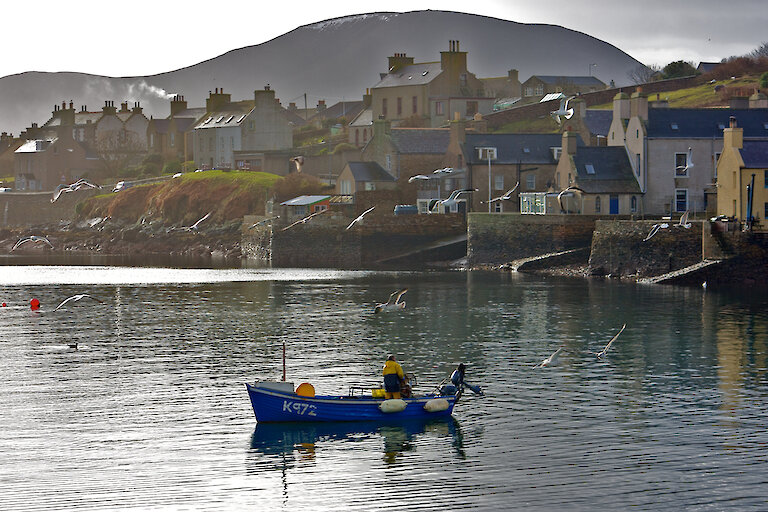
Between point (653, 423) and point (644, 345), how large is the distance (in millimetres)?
17177

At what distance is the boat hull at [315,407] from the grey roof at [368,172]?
3042 inches

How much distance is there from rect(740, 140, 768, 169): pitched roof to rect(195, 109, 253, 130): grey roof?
7834cm

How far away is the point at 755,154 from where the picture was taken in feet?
268

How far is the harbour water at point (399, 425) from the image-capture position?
100 feet

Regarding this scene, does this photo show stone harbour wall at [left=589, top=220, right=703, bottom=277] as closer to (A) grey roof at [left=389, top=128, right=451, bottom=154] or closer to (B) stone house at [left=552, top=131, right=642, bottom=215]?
(B) stone house at [left=552, top=131, right=642, bottom=215]

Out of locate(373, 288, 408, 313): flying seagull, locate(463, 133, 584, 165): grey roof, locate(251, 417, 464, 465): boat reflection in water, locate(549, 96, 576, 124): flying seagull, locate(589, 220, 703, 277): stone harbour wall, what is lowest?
locate(251, 417, 464, 465): boat reflection in water

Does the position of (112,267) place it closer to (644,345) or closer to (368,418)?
(644,345)

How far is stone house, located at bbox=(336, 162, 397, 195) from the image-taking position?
114125 millimetres

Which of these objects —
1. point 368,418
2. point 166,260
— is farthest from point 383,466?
point 166,260

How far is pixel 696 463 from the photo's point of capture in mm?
32906

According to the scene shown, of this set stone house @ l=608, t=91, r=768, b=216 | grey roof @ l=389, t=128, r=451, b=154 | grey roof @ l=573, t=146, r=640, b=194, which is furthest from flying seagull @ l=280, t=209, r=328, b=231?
stone house @ l=608, t=91, r=768, b=216

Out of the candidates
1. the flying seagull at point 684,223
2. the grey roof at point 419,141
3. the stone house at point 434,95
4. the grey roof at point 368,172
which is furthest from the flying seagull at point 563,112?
the stone house at point 434,95

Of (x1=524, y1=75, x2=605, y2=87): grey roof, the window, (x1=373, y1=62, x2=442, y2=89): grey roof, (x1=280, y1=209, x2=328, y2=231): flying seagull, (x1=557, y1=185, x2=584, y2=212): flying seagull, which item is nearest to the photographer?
(x1=557, y1=185, x2=584, y2=212): flying seagull

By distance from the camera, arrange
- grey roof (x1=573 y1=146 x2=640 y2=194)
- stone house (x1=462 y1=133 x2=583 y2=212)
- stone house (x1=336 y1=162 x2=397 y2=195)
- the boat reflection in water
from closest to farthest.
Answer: the boat reflection in water → grey roof (x1=573 y1=146 x2=640 y2=194) → stone house (x1=462 y1=133 x2=583 y2=212) → stone house (x1=336 y1=162 x2=397 y2=195)
